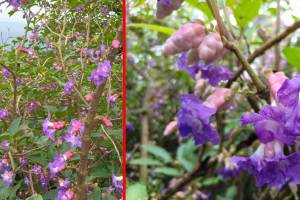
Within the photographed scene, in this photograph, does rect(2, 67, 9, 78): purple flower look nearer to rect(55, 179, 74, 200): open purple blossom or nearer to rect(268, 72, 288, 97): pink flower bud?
rect(55, 179, 74, 200): open purple blossom

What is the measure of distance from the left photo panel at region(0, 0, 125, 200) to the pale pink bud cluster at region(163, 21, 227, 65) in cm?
7

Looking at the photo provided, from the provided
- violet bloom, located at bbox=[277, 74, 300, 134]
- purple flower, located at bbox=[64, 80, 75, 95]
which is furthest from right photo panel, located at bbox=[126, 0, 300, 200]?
purple flower, located at bbox=[64, 80, 75, 95]

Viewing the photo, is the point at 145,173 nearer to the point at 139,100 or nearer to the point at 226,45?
the point at 139,100

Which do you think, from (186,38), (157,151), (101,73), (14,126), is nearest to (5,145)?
(14,126)

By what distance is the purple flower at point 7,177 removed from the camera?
0.69 m

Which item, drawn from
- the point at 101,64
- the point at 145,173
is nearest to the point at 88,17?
the point at 101,64

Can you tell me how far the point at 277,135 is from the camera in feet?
1.98

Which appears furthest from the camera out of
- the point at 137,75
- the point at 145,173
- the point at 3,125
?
the point at 137,75

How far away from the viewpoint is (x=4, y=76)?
0.69 metres

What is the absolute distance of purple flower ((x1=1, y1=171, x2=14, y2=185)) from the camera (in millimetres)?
692

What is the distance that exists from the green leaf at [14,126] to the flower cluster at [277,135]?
26cm

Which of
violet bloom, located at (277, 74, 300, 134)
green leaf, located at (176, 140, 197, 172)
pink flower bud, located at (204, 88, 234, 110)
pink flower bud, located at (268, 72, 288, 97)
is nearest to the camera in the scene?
violet bloom, located at (277, 74, 300, 134)

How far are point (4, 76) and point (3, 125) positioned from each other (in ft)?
0.20

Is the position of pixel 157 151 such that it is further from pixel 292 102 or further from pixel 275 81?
pixel 292 102
